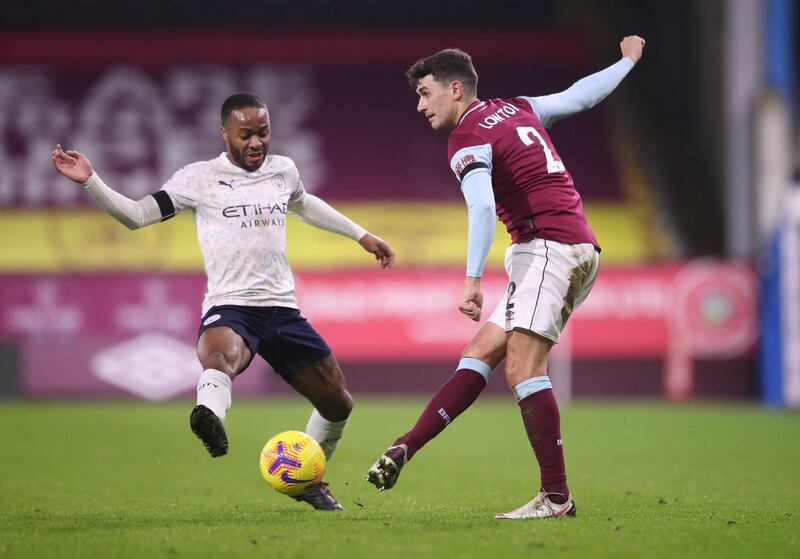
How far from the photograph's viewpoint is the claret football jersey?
18.1 feet

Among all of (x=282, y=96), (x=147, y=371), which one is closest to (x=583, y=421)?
(x=147, y=371)

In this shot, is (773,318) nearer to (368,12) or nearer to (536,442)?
(536,442)

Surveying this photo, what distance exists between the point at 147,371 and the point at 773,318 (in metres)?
7.87

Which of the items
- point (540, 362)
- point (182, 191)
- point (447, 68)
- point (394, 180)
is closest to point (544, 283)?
point (540, 362)

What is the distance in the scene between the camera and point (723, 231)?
20875mm

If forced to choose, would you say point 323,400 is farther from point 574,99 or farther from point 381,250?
point 574,99

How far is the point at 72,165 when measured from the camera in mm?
5555

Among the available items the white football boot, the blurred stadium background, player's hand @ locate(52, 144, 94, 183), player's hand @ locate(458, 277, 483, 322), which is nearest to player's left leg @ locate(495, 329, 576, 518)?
the white football boot

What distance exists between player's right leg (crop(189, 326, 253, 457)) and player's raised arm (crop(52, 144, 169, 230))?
0.62 metres

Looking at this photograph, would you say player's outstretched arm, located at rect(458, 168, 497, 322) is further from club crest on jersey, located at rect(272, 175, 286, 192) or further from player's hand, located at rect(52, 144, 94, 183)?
player's hand, located at rect(52, 144, 94, 183)

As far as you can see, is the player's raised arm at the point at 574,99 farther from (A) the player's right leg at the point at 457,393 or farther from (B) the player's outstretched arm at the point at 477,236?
(A) the player's right leg at the point at 457,393

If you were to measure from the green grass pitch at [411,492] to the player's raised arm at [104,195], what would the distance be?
55.2 inches

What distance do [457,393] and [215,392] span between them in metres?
1.10

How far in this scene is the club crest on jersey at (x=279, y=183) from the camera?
6035 mm
